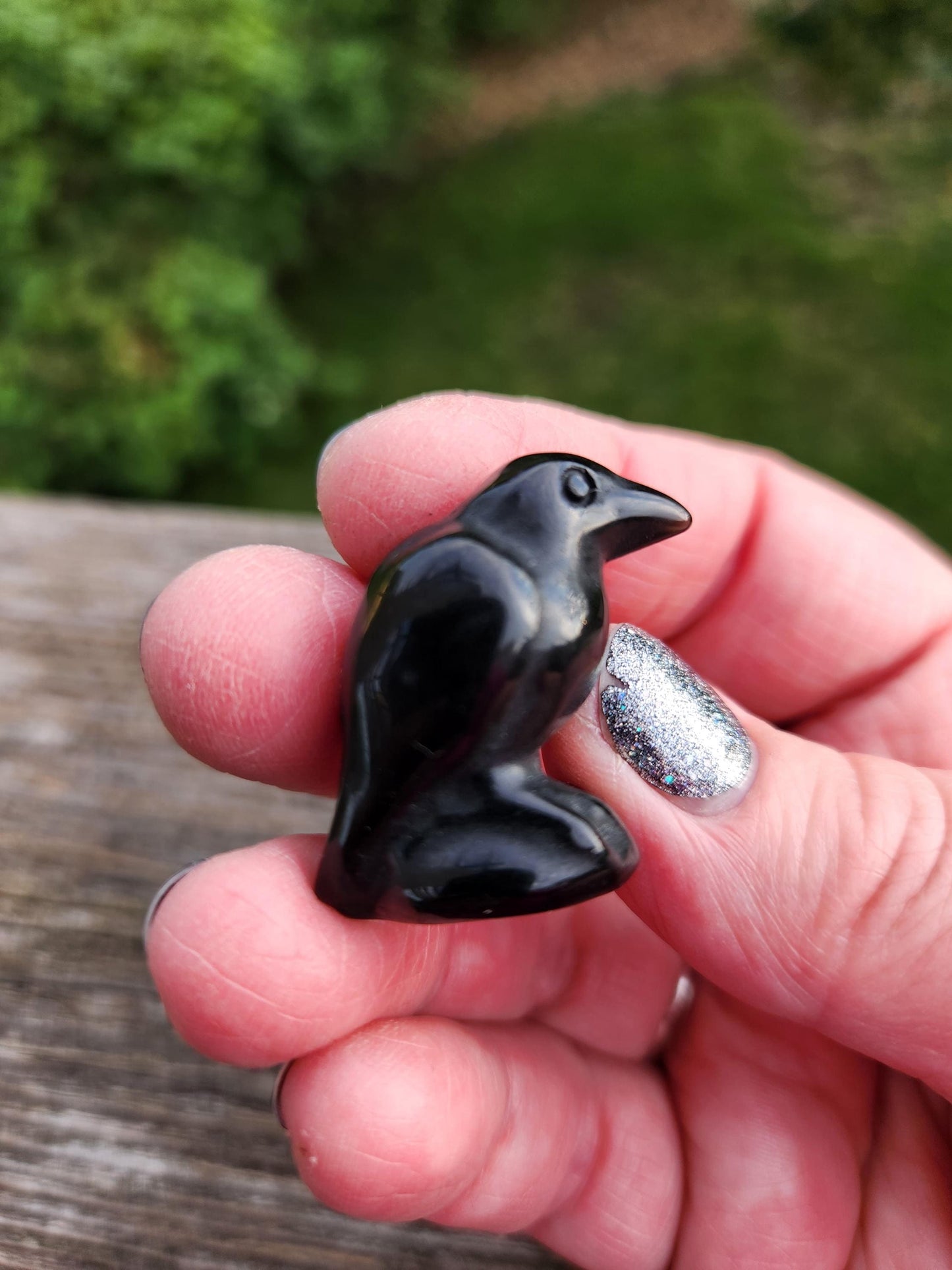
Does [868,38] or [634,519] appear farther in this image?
[868,38]

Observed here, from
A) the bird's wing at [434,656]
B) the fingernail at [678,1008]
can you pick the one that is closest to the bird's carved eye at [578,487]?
the bird's wing at [434,656]

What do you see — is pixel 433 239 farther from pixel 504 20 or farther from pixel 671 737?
pixel 671 737

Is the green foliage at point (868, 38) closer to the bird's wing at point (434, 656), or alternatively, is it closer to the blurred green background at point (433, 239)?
the blurred green background at point (433, 239)

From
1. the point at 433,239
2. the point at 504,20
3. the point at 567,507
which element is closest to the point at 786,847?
the point at 567,507

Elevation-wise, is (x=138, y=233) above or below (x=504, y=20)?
below

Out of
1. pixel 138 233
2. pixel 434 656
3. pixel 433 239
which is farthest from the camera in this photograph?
pixel 433 239

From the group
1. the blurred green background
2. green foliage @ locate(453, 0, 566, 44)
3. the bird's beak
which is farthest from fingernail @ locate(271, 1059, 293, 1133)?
green foliage @ locate(453, 0, 566, 44)

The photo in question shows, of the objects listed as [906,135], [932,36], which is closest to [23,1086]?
[932,36]

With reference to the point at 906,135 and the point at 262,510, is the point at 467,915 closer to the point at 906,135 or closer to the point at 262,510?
the point at 262,510
